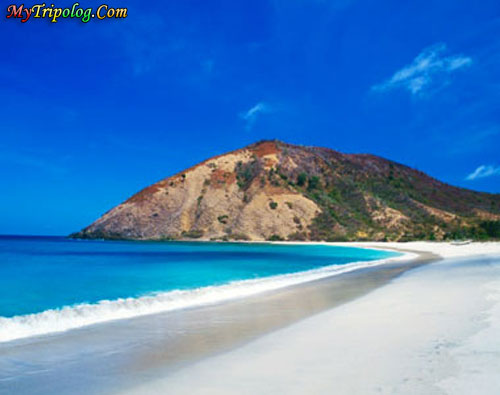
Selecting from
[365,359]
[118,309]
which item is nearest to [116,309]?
[118,309]

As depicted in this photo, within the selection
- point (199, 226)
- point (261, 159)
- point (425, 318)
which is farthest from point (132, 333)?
point (261, 159)

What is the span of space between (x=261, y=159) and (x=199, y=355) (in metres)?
90.4

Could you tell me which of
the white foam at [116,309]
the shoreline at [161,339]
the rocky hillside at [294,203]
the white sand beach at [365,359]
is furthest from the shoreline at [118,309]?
the rocky hillside at [294,203]

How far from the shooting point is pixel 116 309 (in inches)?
439

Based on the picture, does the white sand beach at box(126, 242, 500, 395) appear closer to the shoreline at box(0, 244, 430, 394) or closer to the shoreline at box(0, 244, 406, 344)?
the shoreline at box(0, 244, 430, 394)

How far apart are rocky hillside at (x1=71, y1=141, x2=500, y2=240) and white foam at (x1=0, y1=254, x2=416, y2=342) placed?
62.1 metres

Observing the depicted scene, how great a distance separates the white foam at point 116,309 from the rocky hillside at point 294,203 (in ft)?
204

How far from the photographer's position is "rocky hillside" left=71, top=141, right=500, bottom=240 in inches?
3175

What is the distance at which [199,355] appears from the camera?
6359 millimetres

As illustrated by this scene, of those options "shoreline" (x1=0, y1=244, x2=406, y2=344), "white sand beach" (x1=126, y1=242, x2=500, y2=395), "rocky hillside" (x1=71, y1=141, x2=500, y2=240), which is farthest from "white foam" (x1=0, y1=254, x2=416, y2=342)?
"rocky hillside" (x1=71, y1=141, x2=500, y2=240)

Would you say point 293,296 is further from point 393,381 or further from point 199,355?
point 393,381

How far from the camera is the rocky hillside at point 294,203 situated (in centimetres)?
8064

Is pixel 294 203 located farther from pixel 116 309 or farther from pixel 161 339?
pixel 161 339

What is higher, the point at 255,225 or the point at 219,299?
the point at 255,225
